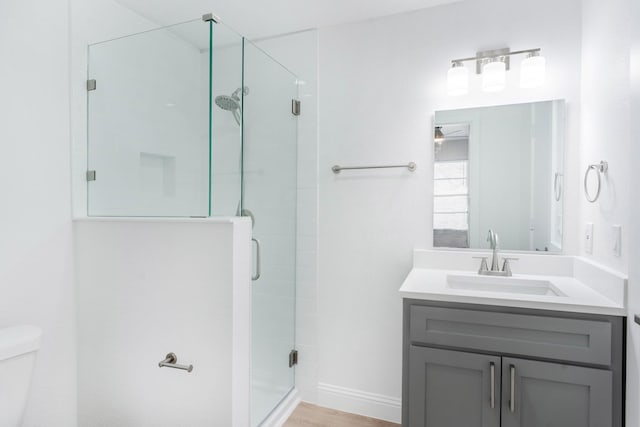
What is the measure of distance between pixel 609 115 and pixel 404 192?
993 millimetres

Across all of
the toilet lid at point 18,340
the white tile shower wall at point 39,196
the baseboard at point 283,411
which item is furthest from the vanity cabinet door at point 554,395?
the white tile shower wall at point 39,196

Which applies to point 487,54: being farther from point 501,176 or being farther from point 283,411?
point 283,411

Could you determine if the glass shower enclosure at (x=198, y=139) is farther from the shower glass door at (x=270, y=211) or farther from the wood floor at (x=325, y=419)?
the wood floor at (x=325, y=419)

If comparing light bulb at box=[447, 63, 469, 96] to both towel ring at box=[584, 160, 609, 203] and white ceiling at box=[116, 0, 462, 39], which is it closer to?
white ceiling at box=[116, 0, 462, 39]

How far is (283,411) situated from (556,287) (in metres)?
1.64

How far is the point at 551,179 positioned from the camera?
1.87m

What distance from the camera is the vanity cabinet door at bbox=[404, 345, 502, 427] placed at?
1471 millimetres

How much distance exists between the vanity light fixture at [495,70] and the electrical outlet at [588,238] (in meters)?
0.75

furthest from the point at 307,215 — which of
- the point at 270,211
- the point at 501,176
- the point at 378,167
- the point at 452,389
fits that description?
the point at 452,389

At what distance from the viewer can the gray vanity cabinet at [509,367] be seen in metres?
1.35

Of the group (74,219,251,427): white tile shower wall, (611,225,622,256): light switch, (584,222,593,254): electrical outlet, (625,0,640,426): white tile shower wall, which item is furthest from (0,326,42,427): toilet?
(584,222,593,254): electrical outlet

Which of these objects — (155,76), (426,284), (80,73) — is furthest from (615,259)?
(80,73)

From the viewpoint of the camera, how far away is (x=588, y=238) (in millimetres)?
1702

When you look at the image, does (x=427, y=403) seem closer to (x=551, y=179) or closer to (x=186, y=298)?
(x=186, y=298)
